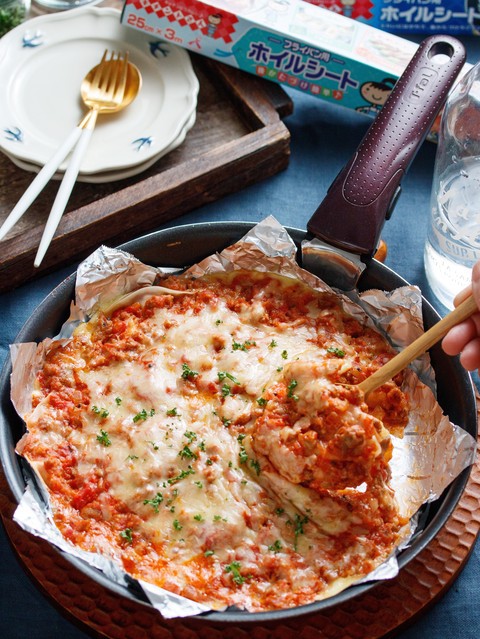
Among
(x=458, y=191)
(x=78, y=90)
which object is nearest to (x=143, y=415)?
(x=458, y=191)

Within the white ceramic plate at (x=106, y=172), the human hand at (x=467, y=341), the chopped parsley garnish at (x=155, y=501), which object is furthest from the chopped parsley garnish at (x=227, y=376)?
the white ceramic plate at (x=106, y=172)

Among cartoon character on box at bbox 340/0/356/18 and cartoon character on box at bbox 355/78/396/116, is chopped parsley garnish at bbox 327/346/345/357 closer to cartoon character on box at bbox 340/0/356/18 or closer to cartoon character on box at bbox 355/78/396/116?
cartoon character on box at bbox 355/78/396/116

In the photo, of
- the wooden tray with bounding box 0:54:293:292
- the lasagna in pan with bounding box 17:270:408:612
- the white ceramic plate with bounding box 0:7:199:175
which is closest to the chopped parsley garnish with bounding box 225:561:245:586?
the lasagna in pan with bounding box 17:270:408:612

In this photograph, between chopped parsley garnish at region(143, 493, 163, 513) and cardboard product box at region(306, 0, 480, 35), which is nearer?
chopped parsley garnish at region(143, 493, 163, 513)

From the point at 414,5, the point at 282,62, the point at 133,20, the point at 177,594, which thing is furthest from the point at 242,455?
the point at 414,5

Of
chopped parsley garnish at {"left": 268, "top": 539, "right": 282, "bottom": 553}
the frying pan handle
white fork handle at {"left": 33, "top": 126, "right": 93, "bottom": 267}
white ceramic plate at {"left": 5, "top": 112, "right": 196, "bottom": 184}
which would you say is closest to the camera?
chopped parsley garnish at {"left": 268, "top": 539, "right": 282, "bottom": 553}
